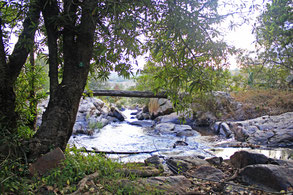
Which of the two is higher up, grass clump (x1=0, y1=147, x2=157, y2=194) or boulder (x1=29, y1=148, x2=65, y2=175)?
boulder (x1=29, y1=148, x2=65, y2=175)

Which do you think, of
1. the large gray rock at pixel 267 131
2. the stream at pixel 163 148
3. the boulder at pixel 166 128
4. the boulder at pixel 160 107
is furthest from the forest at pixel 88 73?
the boulder at pixel 160 107

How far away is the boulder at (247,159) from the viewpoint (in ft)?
12.9

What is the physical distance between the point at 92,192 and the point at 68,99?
1390 millimetres

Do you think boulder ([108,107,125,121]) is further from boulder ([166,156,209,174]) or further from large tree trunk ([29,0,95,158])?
large tree trunk ([29,0,95,158])

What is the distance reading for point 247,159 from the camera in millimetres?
4090

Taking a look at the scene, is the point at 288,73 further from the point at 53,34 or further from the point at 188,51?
the point at 53,34

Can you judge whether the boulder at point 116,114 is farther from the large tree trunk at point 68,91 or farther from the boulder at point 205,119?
the large tree trunk at point 68,91

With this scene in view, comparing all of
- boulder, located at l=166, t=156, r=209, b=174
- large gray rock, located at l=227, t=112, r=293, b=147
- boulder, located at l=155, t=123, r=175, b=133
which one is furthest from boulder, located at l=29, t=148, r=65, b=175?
boulder, located at l=155, t=123, r=175, b=133

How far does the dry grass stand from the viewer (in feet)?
31.9

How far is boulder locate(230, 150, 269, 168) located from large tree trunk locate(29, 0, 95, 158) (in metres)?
3.42

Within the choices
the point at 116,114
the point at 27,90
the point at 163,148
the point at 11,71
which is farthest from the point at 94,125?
the point at 11,71

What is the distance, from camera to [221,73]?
3.54 meters

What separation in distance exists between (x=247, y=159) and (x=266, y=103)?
7979 mm

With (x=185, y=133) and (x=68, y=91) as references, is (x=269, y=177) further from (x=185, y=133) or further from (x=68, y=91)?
(x=185, y=133)
